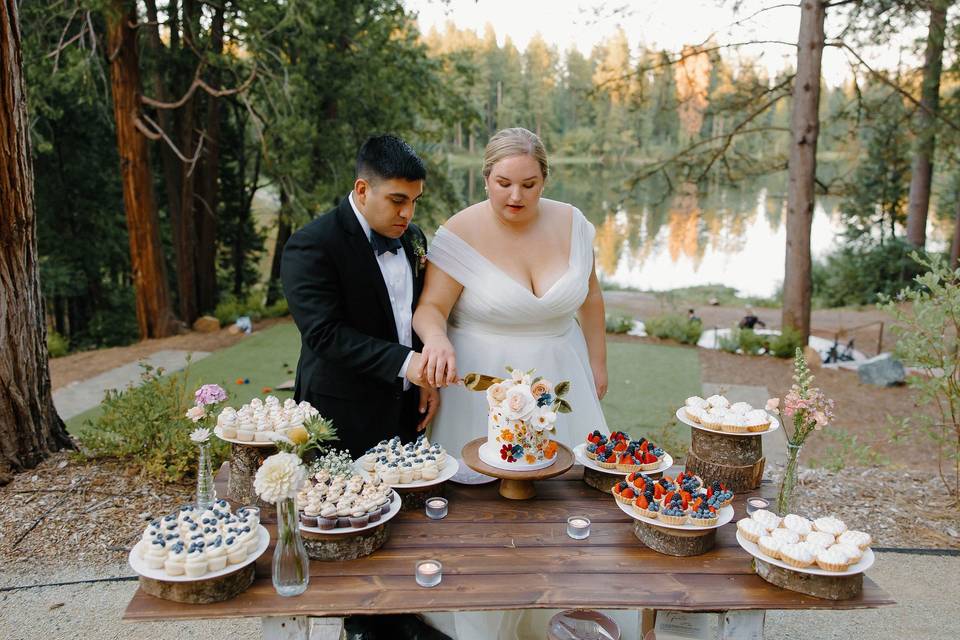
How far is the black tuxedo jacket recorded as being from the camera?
2498 mm

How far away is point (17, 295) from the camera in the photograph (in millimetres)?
3871

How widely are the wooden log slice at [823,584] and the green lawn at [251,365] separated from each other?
6.14 meters

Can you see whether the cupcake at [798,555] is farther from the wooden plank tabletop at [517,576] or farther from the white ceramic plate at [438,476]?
the white ceramic plate at [438,476]

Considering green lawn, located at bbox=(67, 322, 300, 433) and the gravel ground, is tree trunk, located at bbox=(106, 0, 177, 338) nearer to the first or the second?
green lawn, located at bbox=(67, 322, 300, 433)

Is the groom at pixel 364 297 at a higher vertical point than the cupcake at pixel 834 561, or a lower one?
higher

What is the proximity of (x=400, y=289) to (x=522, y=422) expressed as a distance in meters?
0.78

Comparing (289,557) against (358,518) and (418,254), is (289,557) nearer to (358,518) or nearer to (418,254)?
(358,518)

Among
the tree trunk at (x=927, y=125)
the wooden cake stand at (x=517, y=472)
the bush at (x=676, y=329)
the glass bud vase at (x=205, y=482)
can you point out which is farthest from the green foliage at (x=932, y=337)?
the tree trunk at (x=927, y=125)

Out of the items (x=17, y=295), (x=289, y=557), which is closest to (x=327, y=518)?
(x=289, y=557)

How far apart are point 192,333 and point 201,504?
31.5 ft

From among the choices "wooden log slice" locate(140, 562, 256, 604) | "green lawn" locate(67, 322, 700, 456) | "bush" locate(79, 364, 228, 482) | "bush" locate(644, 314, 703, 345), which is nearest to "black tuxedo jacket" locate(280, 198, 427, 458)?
"wooden log slice" locate(140, 562, 256, 604)

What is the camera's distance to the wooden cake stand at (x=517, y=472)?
7.52 feet

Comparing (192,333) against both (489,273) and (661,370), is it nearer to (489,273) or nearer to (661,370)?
(661,370)

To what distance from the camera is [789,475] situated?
2.23 metres
